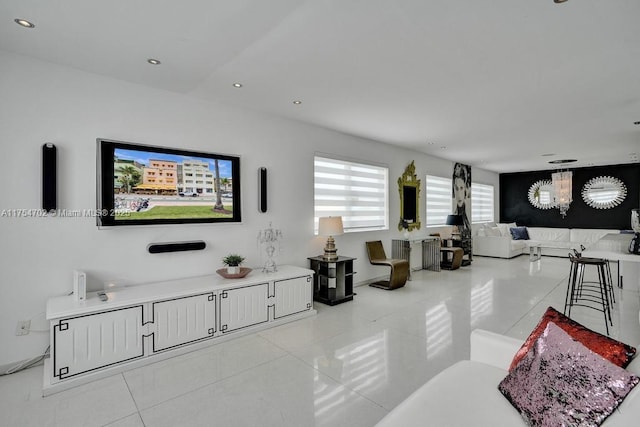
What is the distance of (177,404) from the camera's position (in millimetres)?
2242

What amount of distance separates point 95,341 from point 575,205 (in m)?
11.9

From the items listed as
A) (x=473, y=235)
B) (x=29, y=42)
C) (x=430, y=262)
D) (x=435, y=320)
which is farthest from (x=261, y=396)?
(x=473, y=235)

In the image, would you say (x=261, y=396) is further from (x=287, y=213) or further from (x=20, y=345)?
(x=287, y=213)

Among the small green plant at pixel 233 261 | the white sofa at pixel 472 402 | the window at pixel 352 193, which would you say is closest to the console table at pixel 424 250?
the window at pixel 352 193

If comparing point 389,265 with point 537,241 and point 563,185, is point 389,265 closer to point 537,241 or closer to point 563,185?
point 563,185

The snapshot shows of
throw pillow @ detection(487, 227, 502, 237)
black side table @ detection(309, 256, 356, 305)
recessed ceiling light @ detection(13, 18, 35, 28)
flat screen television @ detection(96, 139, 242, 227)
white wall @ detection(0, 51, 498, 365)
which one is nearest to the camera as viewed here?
recessed ceiling light @ detection(13, 18, 35, 28)

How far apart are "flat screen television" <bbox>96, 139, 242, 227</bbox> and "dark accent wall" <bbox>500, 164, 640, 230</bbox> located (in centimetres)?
1019

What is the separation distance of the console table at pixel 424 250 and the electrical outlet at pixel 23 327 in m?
5.45

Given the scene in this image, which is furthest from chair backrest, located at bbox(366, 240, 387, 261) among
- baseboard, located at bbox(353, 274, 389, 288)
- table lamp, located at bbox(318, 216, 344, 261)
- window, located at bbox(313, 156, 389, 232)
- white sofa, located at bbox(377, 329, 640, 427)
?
white sofa, located at bbox(377, 329, 640, 427)

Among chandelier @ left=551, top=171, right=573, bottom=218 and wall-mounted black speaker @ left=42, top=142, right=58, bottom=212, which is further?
chandelier @ left=551, top=171, right=573, bottom=218

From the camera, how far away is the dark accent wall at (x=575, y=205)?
8.72 m

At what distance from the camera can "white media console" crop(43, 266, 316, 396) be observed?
247cm

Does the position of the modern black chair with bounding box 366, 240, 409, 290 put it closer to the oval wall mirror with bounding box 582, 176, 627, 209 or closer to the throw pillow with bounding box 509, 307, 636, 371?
the throw pillow with bounding box 509, 307, 636, 371

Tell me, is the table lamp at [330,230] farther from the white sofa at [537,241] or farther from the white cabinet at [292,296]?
the white sofa at [537,241]
